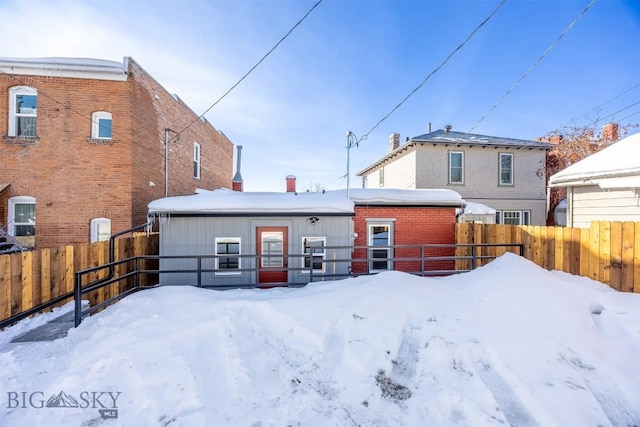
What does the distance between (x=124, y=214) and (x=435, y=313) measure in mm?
9793

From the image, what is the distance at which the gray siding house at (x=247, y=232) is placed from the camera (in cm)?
736

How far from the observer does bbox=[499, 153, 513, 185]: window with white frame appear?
47.4 feet

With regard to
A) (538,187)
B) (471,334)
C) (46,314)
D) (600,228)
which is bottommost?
(46,314)

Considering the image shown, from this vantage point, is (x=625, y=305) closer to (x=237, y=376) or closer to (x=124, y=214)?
(x=237, y=376)

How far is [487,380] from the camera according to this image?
2.96 metres

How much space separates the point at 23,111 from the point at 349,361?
42.0 feet

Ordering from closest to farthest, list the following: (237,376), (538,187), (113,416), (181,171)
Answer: (113,416)
(237,376)
(181,171)
(538,187)

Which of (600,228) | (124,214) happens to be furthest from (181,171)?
(600,228)

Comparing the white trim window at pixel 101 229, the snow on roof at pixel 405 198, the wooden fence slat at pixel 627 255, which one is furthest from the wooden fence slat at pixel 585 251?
the white trim window at pixel 101 229

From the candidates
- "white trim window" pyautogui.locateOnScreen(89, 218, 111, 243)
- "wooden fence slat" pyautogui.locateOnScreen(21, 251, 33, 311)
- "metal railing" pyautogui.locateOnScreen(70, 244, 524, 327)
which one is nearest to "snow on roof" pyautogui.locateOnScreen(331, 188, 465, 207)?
"metal railing" pyautogui.locateOnScreen(70, 244, 524, 327)

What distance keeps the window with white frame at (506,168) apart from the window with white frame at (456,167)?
2297mm

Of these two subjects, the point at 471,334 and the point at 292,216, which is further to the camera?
the point at 292,216

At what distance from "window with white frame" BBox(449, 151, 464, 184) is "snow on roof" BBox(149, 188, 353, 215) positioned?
9.07 metres

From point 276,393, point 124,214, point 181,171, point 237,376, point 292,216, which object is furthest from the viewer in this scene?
point 181,171
